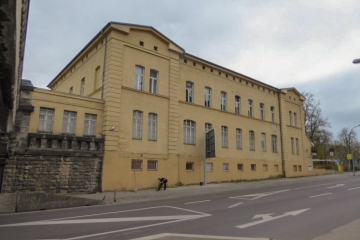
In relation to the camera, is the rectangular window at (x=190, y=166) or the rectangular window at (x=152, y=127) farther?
the rectangular window at (x=190, y=166)

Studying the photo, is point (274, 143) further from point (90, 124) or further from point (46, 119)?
point (46, 119)

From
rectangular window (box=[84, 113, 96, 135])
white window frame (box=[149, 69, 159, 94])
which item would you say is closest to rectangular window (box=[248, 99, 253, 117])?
white window frame (box=[149, 69, 159, 94])

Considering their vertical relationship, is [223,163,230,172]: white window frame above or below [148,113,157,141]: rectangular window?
below

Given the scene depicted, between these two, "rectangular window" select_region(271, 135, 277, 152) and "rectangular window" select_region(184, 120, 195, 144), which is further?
"rectangular window" select_region(271, 135, 277, 152)

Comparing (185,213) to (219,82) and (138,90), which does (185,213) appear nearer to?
(138,90)

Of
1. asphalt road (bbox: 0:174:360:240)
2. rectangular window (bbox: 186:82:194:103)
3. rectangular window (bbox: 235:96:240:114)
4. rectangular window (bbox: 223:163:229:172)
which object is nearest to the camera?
asphalt road (bbox: 0:174:360:240)

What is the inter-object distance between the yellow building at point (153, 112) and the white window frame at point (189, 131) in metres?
0.09

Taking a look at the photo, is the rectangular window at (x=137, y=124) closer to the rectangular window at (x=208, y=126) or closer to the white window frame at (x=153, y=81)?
the white window frame at (x=153, y=81)

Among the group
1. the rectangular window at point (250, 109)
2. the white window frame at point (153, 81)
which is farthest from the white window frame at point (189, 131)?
the rectangular window at point (250, 109)

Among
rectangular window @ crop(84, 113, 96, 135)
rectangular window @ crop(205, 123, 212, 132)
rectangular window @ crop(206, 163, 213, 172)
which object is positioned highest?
rectangular window @ crop(205, 123, 212, 132)

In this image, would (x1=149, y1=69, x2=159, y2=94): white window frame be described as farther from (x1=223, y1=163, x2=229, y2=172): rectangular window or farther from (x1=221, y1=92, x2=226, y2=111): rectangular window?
(x1=223, y1=163, x2=229, y2=172): rectangular window

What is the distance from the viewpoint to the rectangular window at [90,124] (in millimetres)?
18594

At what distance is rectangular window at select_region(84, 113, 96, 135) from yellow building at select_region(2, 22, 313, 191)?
0.07 m

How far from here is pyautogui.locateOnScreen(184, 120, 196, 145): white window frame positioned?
78.0 feet
